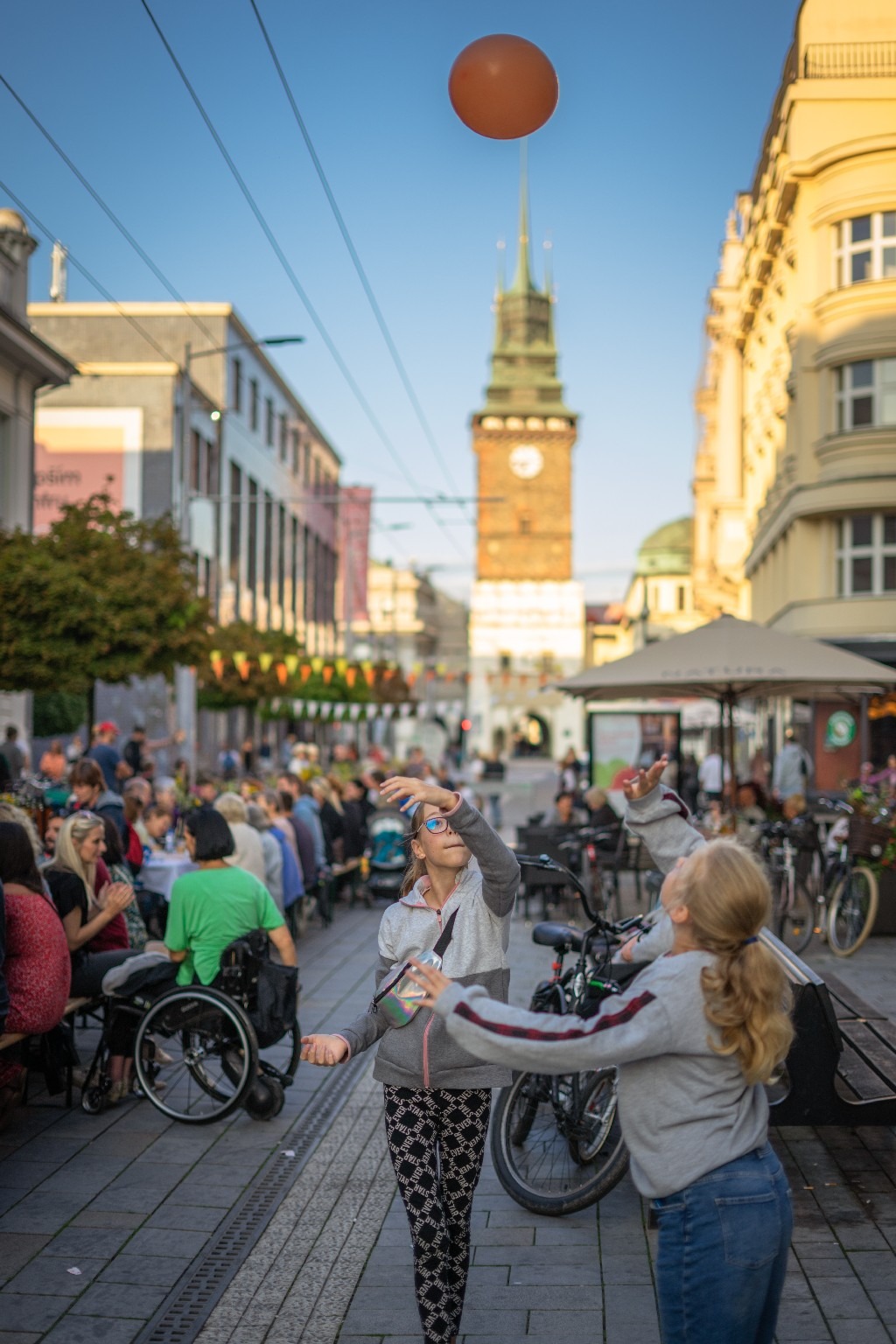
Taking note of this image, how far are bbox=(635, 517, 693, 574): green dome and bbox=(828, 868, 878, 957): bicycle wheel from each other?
4380 inches

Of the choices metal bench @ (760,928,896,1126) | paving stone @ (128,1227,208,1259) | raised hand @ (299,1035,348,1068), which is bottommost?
paving stone @ (128,1227,208,1259)

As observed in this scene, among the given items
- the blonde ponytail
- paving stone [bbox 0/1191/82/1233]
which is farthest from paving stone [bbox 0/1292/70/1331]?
the blonde ponytail

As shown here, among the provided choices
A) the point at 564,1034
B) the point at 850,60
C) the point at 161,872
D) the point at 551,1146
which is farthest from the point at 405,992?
the point at 850,60

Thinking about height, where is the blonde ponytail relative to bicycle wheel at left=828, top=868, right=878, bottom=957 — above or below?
above

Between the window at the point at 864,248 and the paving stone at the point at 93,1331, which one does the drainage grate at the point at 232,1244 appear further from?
the window at the point at 864,248

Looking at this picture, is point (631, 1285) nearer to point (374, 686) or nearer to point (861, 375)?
point (861, 375)

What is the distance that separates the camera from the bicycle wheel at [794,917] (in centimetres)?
1307

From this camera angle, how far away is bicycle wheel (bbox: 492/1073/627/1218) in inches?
232

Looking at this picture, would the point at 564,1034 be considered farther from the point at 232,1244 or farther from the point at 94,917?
the point at 94,917

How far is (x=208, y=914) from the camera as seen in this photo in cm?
764

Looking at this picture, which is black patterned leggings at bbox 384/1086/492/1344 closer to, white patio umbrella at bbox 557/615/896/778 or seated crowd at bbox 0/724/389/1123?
seated crowd at bbox 0/724/389/1123

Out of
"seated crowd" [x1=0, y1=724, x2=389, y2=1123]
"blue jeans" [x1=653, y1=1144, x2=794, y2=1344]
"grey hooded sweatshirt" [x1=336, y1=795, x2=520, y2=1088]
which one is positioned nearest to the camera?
"blue jeans" [x1=653, y1=1144, x2=794, y2=1344]

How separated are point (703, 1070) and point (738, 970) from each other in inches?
9.2

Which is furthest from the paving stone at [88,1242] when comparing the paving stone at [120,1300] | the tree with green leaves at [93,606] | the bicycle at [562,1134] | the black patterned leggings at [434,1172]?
the tree with green leaves at [93,606]
